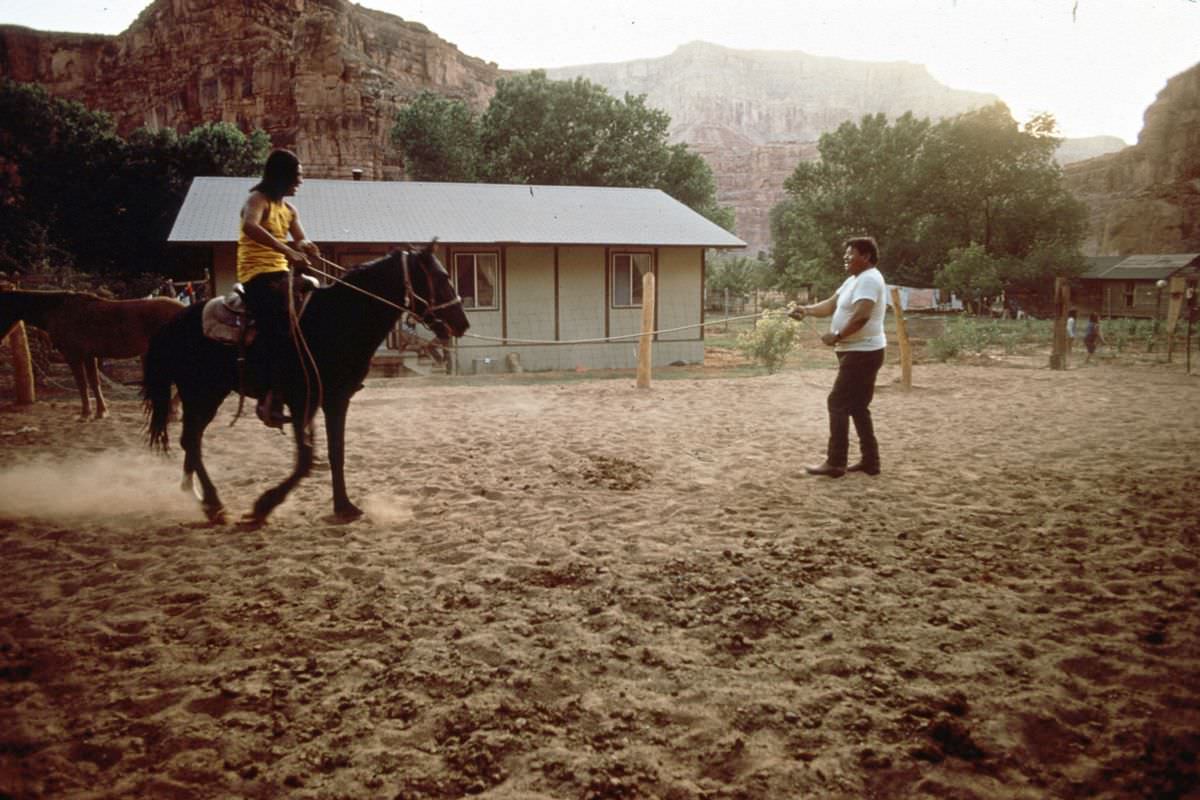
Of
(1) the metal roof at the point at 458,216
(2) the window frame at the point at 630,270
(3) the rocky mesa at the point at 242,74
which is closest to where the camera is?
(1) the metal roof at the point at 458,216

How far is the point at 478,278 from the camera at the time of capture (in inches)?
795

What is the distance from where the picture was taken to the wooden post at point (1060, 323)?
49.2ft

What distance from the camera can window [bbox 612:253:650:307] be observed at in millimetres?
21178

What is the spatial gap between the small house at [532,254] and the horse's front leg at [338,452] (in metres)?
13.2

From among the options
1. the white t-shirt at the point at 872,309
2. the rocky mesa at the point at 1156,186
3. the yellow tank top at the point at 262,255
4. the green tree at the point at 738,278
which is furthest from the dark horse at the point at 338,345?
the rocky mesa at the point at 1156,186

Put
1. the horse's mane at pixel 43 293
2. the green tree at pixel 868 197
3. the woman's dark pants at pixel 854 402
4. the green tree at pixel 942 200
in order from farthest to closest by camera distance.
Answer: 1. the green tree at pixel 868 197
2. the green tree at pixel 942 200
3. the horse's mane at pixel 43 293
4. the woman's dark pants at pixel 854 402

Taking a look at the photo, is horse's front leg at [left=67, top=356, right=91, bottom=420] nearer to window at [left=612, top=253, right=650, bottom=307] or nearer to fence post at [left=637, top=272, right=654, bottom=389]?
fence post at [left=637, top=272, right=654, bottom=389]

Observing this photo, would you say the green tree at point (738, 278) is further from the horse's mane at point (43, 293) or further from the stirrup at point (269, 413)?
the stirrup at point (269, 413)

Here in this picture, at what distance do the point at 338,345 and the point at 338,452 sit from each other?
2.75 feet

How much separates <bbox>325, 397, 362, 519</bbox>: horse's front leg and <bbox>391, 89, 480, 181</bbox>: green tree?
124ft

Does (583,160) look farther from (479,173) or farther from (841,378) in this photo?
(841,378)

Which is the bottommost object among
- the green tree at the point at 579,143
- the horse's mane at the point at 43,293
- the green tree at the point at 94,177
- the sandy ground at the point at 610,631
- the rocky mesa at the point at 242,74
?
the sandy ground at the point at 610,631

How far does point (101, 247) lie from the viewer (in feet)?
92.4

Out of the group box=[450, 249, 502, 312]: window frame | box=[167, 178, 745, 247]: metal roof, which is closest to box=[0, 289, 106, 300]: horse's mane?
box=[167, 178, 745, 247]: metal roof
